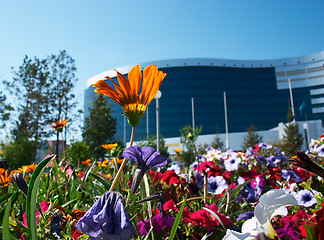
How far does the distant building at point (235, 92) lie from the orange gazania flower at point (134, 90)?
61180 millimetres


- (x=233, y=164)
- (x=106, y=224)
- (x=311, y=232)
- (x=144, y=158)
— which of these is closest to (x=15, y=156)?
(x=233, y=164)

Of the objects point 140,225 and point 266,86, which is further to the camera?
point 266,86

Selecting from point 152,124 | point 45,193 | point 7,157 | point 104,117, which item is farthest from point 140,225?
point 152,124

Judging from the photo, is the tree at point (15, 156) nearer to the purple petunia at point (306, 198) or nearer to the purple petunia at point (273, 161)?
the purple petunia at point (273, 161)

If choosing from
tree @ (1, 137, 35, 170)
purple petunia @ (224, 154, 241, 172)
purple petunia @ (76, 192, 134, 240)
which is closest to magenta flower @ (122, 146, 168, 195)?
purple petunia @ (76, 192, 134, 240)

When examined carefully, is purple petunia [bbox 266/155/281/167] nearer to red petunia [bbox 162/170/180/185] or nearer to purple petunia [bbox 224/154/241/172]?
purple petunia [bbox 224/154/241/172]

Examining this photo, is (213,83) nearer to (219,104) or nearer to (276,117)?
(219,104)

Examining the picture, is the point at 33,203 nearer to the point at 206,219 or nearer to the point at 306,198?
the point at 206,219

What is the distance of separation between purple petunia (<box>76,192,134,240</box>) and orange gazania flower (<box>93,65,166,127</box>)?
9.1 inches

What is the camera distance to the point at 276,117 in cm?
6481

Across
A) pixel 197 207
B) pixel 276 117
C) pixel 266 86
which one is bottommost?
pixel 197 207

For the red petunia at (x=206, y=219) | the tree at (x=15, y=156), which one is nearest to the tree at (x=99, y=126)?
the tree at (x=15, y=156)

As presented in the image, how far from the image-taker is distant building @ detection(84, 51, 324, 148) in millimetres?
63000

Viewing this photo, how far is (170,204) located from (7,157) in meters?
10.4
